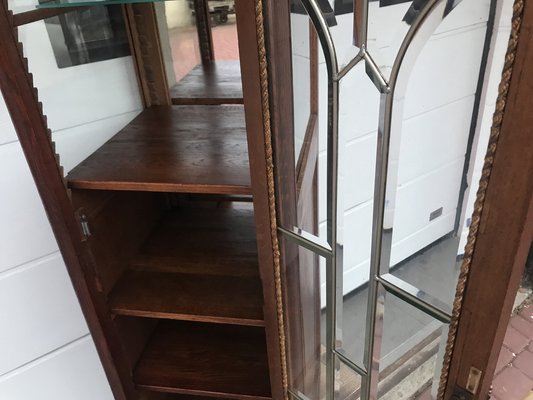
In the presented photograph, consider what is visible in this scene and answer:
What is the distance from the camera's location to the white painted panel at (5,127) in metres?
0.94

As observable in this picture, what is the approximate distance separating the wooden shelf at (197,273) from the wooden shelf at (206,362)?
0.80 feet

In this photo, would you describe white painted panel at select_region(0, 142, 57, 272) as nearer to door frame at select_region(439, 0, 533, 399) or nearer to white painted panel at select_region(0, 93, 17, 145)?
white painted panel at select_region(0, 93, 17, 145)

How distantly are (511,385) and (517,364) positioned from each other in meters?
0.15

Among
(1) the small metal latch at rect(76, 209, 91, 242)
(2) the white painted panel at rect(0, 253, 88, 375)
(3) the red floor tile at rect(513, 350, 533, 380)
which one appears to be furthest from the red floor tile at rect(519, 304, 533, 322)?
(1) the small metal latch at rect(76, 209, 91, 242)

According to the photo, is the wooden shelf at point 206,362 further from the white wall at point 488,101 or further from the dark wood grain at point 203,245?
the white wall at point 488,101

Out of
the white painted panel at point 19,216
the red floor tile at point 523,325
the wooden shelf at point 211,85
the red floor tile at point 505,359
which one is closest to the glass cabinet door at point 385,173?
the wooden shelf at point 211,85

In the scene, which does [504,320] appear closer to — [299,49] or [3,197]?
[299,49]

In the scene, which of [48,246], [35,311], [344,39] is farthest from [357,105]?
[35,311]

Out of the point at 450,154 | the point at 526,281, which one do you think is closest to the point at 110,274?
the point at 450,154

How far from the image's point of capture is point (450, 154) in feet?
1.78

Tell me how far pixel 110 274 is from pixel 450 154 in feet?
2.43

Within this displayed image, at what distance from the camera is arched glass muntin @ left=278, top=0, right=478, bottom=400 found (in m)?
0.51

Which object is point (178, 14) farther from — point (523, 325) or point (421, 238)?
point (523, 325)

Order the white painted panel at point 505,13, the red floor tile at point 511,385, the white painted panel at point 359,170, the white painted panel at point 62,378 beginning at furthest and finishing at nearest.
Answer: the red floor tile at point 511,385
the white painted panel at point 62,378
the white painted panel at point 359,170
the white painted panel at point 505,13
